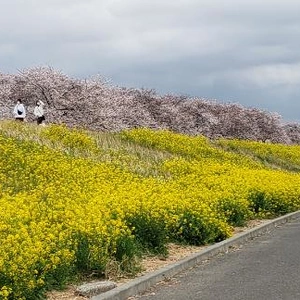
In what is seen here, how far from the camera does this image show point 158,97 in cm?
6397

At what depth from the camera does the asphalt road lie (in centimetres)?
878

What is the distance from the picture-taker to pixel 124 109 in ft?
175

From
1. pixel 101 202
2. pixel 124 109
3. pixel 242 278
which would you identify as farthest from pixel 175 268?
pixel 124 109

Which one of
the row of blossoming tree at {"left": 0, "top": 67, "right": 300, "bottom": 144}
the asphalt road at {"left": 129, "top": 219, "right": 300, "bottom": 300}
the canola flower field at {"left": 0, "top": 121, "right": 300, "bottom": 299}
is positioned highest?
the row of blossoming tree at {"left": 0, "top": 67, "right": 300, "bottom": 144}

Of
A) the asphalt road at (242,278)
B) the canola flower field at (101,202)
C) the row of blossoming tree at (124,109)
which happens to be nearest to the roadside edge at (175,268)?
the asphalt road at (242,278)

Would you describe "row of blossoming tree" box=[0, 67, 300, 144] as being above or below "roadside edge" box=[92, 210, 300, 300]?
above

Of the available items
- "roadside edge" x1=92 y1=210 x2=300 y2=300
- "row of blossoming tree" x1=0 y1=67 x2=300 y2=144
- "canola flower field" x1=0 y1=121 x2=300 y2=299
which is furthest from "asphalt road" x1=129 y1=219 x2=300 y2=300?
"row of blossoming tree" x1=0 y1=67 x2=300 y2=144

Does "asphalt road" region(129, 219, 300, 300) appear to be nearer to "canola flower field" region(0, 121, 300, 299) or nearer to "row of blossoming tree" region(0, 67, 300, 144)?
"canola flower field" region(0, 121, 300, 299)

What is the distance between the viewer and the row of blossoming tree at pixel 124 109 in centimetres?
4481

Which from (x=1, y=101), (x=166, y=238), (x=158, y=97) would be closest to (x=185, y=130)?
(x=158, y=97)

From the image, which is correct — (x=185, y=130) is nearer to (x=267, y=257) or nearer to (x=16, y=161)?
(x=16, y=161)

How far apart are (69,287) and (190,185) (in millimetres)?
10134

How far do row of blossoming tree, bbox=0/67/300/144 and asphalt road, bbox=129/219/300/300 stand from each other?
3133 cm

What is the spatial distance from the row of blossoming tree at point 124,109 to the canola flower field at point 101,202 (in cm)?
1300
